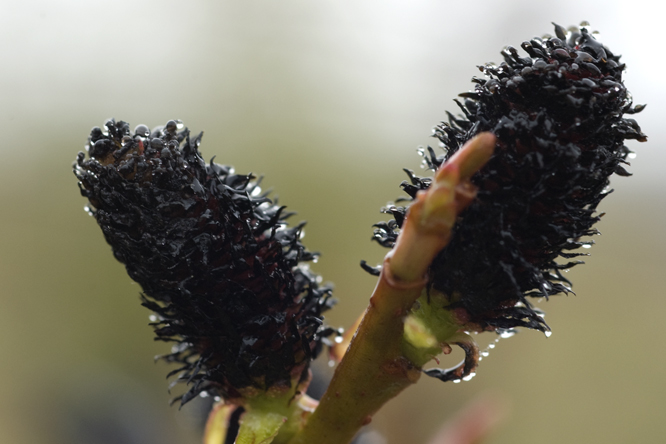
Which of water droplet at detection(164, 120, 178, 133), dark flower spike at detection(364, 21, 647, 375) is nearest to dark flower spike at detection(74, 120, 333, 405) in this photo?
water droplet at detection(164, 120, 178, 133)

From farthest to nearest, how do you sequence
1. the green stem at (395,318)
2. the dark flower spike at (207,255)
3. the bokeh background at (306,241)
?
the bokeh background at (306,241) → the dark flower spike at (207,255) → the green stem at (395,318)

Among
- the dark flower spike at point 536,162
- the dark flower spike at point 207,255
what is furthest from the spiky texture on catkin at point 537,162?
the dark flower spike at point 207,255

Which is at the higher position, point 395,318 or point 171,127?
point 171,127

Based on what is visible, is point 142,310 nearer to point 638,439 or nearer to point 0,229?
point 0,229

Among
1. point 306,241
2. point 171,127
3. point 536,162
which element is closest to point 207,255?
point 171,127

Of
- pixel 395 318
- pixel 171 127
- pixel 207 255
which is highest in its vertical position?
pixel 171 127

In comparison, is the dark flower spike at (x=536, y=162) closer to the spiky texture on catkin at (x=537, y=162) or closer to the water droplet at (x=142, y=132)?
the spiky texture on catkin at (x=537, y=162)

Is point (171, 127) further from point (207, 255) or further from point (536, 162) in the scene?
point (536, 162)

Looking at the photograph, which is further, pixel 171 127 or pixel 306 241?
pixel 306 241
